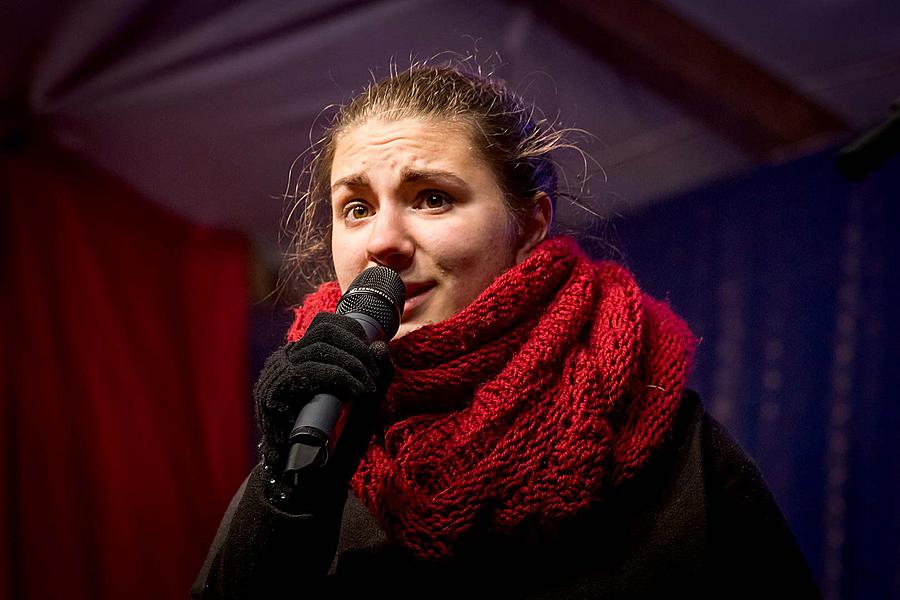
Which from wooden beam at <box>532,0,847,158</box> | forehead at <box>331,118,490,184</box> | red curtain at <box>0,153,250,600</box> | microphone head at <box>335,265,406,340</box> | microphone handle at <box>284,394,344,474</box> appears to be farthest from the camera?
red curtain at <box>0,153,250,600</box>

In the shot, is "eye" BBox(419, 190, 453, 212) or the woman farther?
"eye" BBox(419, 190, 453, 212)

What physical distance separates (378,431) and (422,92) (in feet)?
1.68

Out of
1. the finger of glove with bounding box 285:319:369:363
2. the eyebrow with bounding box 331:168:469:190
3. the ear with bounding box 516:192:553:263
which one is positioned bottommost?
the finger of glove with bounding box 285:319:369:363

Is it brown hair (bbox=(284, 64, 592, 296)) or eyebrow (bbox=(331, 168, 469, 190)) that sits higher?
brown hair (bbox=(284, 64, 592, 296))

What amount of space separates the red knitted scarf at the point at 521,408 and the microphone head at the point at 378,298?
143mm

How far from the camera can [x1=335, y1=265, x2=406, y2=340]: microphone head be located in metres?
0.86

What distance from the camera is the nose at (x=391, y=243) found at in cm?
104

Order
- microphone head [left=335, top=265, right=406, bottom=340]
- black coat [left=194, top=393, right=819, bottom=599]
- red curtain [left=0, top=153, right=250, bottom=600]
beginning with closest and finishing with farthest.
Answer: microphone head [left=335, top=265, right=406, bottom=340] < black coat [left=194, top=393, right=819, bottom=599] < red curtain [left=0, top=153, right=250, bottom=600]

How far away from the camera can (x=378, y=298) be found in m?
0.87

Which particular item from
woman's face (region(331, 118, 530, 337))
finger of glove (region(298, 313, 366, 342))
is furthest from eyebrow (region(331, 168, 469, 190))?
finger of glove (region(298, 313, 366, 342))

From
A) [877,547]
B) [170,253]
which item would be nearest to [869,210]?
[877,547]

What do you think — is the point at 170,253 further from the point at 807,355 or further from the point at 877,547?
the point at 877,547

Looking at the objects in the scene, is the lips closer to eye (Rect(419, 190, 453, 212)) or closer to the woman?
the woman

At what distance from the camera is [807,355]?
2.44 metres
